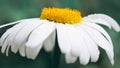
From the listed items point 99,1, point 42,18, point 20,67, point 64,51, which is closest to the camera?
point 64,51

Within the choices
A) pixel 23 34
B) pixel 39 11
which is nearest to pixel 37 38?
pixel 23 34

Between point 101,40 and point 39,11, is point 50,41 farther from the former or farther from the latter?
point 39,11

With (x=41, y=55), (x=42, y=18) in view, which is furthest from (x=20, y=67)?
(x=42, y=18)

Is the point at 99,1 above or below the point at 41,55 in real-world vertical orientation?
above

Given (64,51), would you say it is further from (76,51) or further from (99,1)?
(99,1)

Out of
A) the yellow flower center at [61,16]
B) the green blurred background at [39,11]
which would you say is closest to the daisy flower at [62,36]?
the yellow flower center at [61,16]

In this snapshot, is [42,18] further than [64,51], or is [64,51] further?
[42,18]

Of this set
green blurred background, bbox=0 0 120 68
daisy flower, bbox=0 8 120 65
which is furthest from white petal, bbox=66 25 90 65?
green blurred background, bbox=0 0 120 68
